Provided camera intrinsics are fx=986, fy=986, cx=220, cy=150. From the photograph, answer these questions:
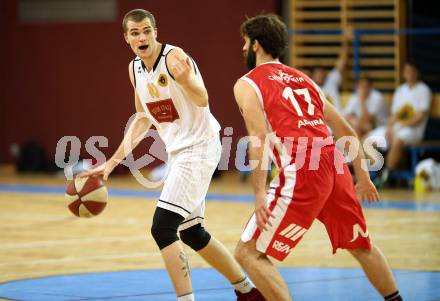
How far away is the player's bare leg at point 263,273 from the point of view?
5250mm

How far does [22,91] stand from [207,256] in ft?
51.6

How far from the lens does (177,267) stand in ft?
18.7

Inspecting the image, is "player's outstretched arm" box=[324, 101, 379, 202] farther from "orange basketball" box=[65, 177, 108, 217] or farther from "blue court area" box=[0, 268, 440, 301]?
"orange basketball" box=[65, 177, 108, 217]

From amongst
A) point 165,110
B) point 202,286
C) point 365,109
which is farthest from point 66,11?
point 165,110

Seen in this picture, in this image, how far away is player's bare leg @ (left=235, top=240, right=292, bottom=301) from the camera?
525cm

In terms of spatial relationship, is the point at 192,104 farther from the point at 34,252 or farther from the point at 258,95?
the point at 34,252

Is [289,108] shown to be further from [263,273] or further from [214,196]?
[214,196]

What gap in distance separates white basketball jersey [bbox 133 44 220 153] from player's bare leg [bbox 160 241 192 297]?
2.31 feet

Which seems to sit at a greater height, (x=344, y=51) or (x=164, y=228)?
(x=164, y=228)

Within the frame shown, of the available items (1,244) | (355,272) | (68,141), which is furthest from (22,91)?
(355,272)

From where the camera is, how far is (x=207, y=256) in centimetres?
613

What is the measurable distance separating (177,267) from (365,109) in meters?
9.94

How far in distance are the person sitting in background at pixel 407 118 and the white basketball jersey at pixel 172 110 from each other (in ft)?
28.8

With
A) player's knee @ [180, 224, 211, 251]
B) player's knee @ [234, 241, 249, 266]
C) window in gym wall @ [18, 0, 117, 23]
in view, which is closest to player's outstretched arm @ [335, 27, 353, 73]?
window in gym wall @ [18, 0, 117, 23]
